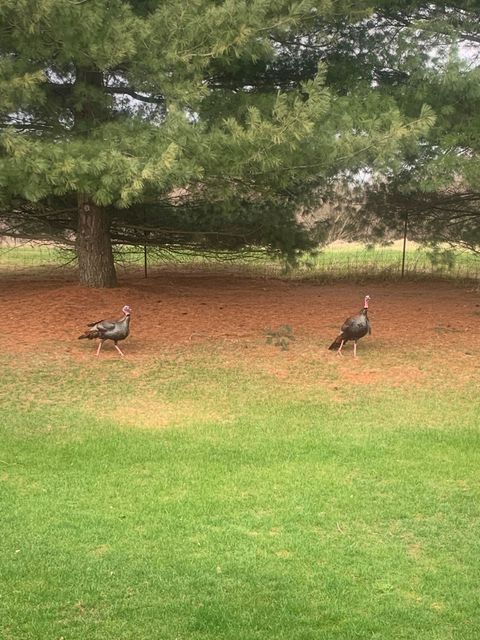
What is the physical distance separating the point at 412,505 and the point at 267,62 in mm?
7742

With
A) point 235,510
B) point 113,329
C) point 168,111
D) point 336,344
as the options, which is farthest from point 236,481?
point 168,111

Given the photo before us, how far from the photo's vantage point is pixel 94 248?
11.5 m

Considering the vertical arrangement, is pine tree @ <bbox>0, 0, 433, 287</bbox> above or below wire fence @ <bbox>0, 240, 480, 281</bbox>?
above

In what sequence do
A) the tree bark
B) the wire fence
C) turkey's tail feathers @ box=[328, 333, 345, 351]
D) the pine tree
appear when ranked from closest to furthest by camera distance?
1. the pine tree
2. turkey's tail feathers @ box=[328, 333, 345, 351]
3. the tree bark
4. the wire fence

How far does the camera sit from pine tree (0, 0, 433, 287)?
7797mm

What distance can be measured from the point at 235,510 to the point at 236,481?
488 mm

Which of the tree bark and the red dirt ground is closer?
the red dirt ground

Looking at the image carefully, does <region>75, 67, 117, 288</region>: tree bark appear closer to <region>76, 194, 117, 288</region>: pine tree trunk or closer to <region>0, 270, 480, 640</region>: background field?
<region>76, 194, 117, 288</region>: pine tree trunk

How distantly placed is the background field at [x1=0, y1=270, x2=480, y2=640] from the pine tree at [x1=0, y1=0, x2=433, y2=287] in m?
2.07

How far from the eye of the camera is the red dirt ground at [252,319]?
863cm

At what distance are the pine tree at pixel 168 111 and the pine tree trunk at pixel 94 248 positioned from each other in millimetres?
1978

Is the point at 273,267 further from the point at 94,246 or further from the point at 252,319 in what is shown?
the point at 252,319

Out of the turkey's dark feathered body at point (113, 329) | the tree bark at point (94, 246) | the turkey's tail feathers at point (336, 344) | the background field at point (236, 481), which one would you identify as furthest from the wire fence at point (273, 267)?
the turkey's dark feathered body at point (113, 329)

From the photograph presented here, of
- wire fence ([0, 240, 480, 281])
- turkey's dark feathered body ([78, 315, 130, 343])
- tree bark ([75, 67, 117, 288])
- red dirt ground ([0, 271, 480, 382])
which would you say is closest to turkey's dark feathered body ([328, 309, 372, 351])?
red dirt ground ([0, 271, 480, 382])
